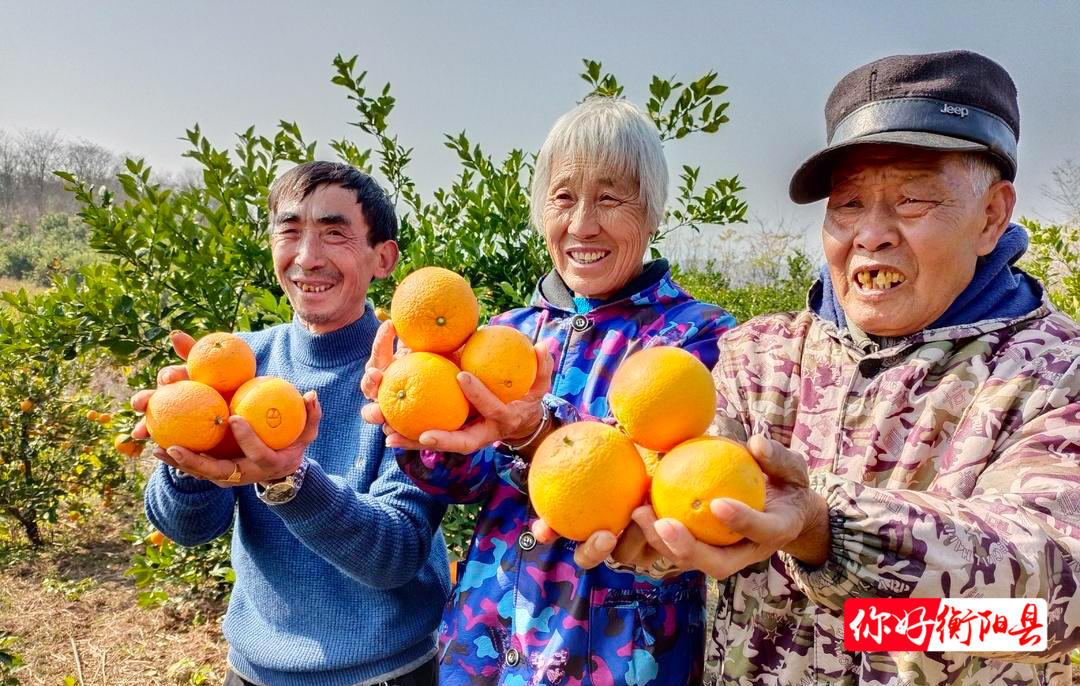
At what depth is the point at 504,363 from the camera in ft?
5.04

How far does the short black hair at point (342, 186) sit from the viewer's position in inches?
87.4

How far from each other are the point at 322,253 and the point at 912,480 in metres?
1.78

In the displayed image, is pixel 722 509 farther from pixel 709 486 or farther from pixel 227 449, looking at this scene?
pixel 227 449

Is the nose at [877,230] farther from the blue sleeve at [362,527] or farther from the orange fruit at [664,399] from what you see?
the blue sleeve at [362,527]

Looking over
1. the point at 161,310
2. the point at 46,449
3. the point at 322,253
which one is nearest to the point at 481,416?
the point at 322,253

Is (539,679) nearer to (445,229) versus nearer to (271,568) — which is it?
(271,568)

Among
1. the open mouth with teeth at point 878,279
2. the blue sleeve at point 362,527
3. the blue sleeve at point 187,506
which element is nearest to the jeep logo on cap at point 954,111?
the open mouth with teeth at point 878,279

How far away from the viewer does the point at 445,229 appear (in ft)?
12.5

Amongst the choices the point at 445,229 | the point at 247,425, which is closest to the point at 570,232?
the point at 247,425

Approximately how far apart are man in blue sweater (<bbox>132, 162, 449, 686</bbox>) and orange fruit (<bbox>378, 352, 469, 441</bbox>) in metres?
0.39

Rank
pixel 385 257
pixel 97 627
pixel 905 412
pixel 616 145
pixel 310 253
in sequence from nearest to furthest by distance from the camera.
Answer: pixel 905 412, pixel 616 145, pixel 310 253, pixel 385 257, pixel 97 627

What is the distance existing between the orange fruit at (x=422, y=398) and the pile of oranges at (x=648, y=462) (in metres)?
0.23

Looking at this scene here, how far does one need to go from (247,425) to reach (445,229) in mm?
2347

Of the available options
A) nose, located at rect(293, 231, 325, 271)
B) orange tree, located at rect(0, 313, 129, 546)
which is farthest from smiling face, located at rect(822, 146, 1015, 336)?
orange tree, located at rect(0, 313, 129, 546)
